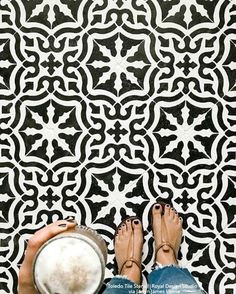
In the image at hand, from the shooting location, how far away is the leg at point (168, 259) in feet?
4.55

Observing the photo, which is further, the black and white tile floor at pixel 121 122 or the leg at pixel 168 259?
the black and white tile floor at pixel 121 122

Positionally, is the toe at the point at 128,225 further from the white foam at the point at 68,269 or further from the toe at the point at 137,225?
the white foam at the point at 68,269

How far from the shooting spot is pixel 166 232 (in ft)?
4.85

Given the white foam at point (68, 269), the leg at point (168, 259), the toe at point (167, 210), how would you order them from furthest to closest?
the toe at point (167, 210) → the leg at point (168, 259) → the white foam at point (68, 269)

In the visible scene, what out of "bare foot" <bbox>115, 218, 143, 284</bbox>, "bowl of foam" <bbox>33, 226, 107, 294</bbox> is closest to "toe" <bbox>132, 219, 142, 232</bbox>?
"bare foot" <bbox>115, 218, 143, 284</bbox>

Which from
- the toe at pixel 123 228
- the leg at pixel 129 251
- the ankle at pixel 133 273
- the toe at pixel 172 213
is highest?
the toe at pixel 172 213

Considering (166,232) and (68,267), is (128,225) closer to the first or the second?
(166,232)

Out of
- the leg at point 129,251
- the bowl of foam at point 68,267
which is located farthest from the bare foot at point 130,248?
the bowl of foam at point 68,267

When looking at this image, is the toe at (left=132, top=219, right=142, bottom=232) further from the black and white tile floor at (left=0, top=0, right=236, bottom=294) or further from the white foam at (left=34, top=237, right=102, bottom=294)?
the white foam at (left=34, top=237, right=102, bottom=294)

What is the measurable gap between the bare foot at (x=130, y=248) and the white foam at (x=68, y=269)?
47cm

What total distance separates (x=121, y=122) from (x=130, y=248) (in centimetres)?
35

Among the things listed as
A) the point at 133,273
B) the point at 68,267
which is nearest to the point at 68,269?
the point at 68,267

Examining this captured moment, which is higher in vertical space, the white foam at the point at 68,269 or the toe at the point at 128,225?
the toe at the point at 128,225

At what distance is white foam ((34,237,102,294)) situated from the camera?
1.00 metres
